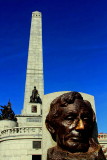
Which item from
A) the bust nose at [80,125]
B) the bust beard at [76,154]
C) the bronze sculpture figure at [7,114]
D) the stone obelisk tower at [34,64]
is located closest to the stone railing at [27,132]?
the bronze sculpture figure at [7,114]

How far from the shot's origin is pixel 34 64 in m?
31.1

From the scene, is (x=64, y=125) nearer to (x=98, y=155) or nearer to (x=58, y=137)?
(x=58, y=137)

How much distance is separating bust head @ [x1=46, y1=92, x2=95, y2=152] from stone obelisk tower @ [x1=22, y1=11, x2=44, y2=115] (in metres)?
20.7

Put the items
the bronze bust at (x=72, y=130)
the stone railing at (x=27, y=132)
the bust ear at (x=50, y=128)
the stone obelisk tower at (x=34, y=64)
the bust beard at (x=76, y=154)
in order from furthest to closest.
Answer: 1. the stone obelisk tower at (x=34, y=64)
2. the stone railing at (x=27, y=132)
3. the bust ear at (x=50, y=128)
4. the bronze bust at (x=72, y=130)
5. the bust beard at (x=76, y=154)

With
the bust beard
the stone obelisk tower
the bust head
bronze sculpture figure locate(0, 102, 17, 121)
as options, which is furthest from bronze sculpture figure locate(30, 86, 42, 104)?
the bust beard

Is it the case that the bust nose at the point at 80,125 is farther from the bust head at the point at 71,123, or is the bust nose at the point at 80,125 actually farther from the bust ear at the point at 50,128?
the bust ear at the point at 50,128

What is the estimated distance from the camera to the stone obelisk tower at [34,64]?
2887 centimetres

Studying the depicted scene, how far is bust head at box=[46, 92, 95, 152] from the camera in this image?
14.9 ft

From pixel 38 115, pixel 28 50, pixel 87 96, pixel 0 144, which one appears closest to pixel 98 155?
pixel 87 96

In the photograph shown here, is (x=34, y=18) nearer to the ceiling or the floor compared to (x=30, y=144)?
nearer to the ceiling

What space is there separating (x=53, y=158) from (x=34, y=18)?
34.8 meters

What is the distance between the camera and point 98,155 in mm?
4430

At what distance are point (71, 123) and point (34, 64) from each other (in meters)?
26.9

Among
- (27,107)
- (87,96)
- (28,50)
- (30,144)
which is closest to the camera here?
(87,96)
